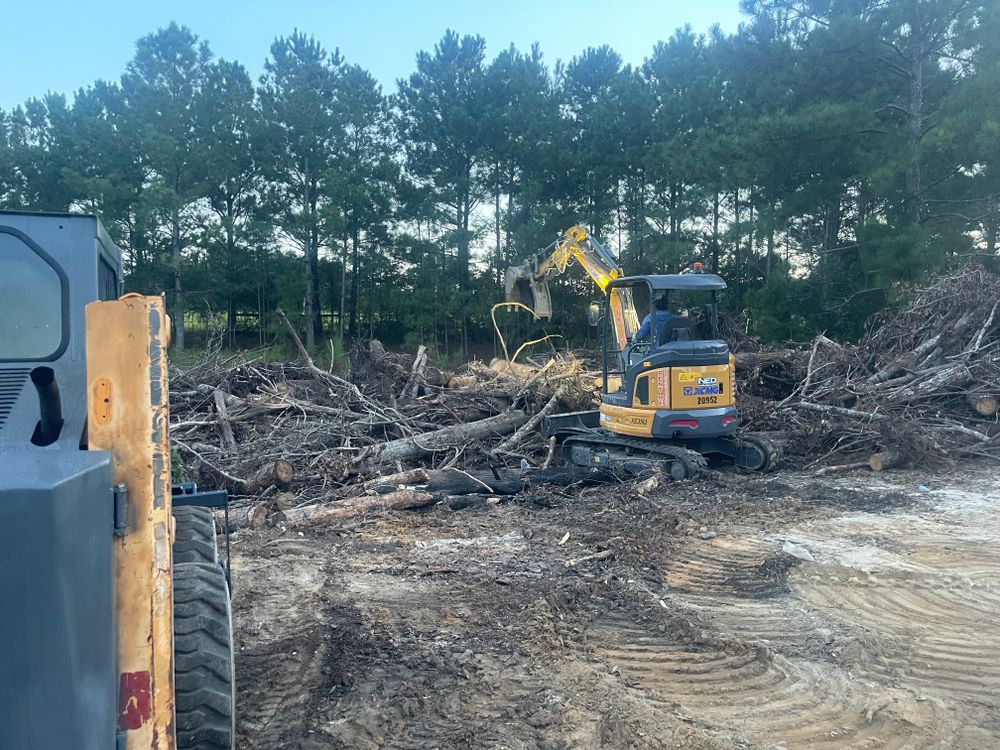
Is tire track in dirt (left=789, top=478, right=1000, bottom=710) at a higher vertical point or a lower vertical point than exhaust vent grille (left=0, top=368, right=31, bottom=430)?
lower

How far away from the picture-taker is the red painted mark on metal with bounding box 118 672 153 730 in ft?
6.84

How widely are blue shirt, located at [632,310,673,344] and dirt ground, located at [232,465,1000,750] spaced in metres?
2.50

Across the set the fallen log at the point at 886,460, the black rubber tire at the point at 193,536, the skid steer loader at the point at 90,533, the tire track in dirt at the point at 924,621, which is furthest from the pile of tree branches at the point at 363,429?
the skid steer loader at the point at 90,533

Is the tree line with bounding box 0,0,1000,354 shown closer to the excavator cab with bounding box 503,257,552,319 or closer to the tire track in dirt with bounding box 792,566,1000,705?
the excavator cab with bounding box 503,257,552,319

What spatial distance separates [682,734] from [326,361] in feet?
47.3

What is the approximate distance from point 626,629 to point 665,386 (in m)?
5.06

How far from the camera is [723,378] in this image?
33.0ft

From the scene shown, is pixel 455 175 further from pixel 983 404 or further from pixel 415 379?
pixel 983 404

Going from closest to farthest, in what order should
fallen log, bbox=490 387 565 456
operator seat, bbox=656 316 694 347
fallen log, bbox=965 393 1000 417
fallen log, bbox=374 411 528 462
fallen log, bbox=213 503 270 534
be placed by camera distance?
fallen log, bbox=213 503 270 534 < operator seat, bbox=656 316 694 347 < fallen log, bbox=374 411 528 462 < fallen log, bbox=490 387 565 456 < fallen log, bbox=965 393 1000 417

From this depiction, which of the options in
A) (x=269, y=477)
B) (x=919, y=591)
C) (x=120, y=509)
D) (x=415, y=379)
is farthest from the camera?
(x=415, y=379)

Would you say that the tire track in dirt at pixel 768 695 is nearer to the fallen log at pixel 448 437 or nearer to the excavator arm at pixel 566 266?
the fallen log at pixel 448 437

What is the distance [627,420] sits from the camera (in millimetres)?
10258

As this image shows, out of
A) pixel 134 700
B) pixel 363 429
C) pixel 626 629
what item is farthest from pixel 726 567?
pixel 363 429

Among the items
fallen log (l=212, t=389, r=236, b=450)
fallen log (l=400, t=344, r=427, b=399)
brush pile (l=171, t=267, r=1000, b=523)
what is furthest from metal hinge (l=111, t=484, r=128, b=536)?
fallen log (l=400, t=344, r=427, b=399)
